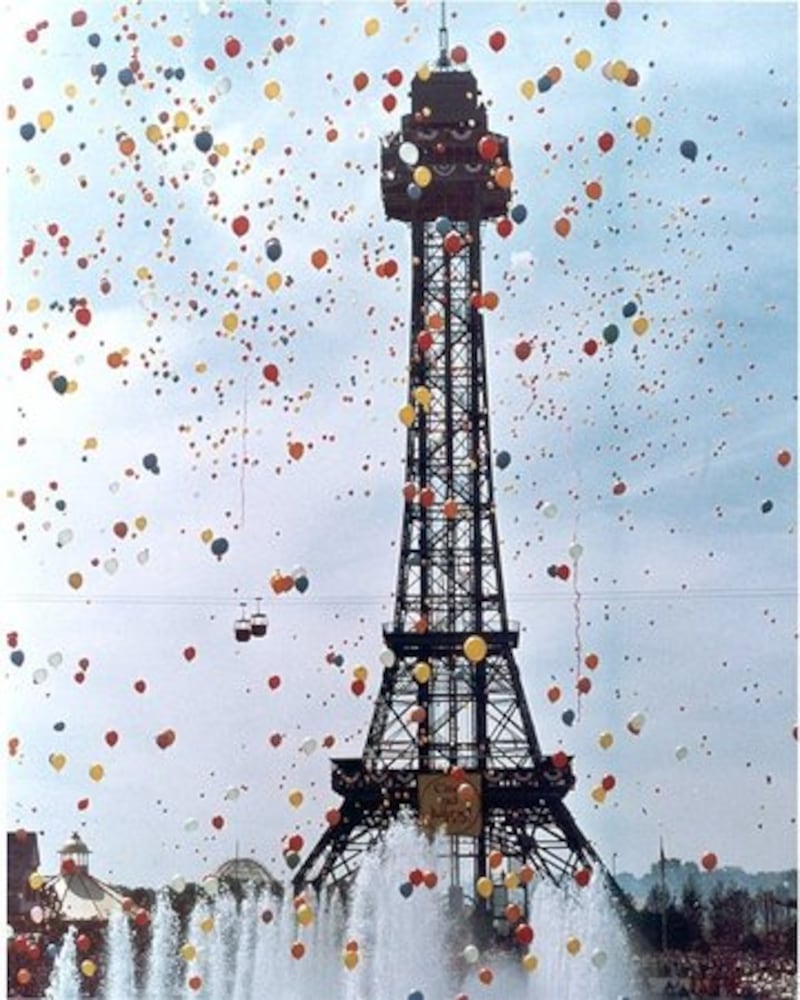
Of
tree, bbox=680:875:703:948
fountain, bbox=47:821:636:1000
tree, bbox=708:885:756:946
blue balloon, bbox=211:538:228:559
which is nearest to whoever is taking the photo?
blue balloon, bbox=211:538:228:559

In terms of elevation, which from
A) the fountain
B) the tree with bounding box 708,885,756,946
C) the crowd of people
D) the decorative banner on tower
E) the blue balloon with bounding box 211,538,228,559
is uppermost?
the blue balloon with bounding box 211,538,228,559

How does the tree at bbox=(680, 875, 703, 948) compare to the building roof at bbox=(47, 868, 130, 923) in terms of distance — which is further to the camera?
the building roof at bbox=(47, 868, 130, 923)

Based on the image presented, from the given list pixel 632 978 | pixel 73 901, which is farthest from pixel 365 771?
pixel 73 901

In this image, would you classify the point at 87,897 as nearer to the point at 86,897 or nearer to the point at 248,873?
the point at 86,897

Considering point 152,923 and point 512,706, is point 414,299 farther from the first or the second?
point 152,923

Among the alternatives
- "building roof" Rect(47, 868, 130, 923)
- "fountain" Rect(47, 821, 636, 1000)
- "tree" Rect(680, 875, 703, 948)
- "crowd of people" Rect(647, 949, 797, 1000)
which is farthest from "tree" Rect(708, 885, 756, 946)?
"building roof" Rect(47, 868, 130, 923)

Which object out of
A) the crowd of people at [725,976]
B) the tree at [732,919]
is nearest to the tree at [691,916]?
the tree at [732,919]

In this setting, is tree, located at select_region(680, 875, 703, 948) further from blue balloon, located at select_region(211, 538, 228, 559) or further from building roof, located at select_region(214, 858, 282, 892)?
blue balloon, located at select_region(211, 538, 228, 559)
